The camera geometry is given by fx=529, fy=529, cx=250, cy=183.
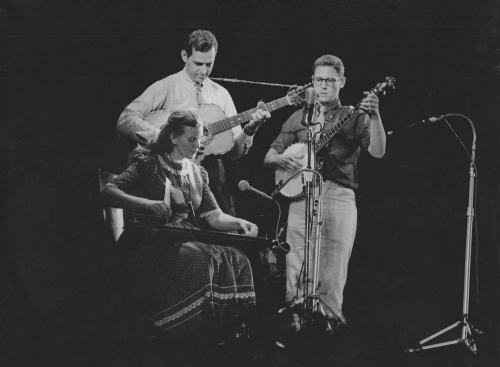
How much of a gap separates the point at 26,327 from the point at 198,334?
1.39 m

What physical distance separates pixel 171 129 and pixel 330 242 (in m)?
1.38

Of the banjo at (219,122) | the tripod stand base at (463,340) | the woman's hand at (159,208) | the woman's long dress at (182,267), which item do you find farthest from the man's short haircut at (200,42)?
the tripod stand base at (463,340)

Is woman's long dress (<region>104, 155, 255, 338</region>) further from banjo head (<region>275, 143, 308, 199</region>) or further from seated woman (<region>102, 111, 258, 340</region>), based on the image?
banjo head (<region>275, 143, 308, 199</region>)

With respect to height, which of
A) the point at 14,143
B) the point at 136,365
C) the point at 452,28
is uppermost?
the point at 452,28

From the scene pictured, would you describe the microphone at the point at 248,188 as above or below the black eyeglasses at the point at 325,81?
below

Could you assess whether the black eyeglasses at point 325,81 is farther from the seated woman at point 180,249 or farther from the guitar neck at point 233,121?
the seated woman at point 180,249

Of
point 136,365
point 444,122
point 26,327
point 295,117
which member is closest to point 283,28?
point 295,117

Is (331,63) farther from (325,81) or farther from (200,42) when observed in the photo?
(200,42)

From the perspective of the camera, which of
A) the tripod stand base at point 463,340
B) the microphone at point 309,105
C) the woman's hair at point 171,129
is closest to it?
the microphone at point 309,105

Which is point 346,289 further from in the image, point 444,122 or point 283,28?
point 283,28

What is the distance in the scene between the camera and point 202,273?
3.55m

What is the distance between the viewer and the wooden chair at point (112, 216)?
3.75m

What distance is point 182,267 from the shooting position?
3596mm

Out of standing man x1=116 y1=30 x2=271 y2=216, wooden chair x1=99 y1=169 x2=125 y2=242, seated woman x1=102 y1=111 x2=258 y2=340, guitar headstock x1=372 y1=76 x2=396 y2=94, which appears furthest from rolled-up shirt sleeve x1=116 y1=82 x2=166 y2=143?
guitar headstock x1=372 y1=76 x2=396 y2=94
